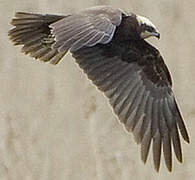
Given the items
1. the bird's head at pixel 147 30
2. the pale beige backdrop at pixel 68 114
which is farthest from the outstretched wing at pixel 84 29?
the pale beige backdrop at pixel 68 114

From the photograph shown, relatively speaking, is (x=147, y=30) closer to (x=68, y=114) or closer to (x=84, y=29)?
(x=84, y=29)

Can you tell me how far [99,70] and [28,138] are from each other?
88cm

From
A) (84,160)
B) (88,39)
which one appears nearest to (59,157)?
(84,160)

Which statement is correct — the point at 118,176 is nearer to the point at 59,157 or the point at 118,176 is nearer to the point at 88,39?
the point at 59,157

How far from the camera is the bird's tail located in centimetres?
1908

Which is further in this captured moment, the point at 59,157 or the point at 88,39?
the point at 59,157

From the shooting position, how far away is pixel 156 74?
1939 centimetres

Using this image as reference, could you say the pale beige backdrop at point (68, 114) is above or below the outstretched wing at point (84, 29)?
below

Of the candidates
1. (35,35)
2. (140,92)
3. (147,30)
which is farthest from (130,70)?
(35,35)

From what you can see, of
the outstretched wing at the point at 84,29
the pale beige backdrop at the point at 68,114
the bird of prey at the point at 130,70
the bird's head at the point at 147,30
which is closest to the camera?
the outstretched wing at the point at 84,29

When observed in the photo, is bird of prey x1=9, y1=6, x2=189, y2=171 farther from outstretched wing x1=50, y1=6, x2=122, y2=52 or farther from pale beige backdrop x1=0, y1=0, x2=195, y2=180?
pale beige backdrop x1=0, y1=0, x2=195, y2=180

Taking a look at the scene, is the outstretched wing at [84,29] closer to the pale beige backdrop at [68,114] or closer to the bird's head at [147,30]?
the bird's head at [147,30]

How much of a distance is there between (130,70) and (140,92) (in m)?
0.12

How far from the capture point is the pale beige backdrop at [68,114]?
A: 19.9m
